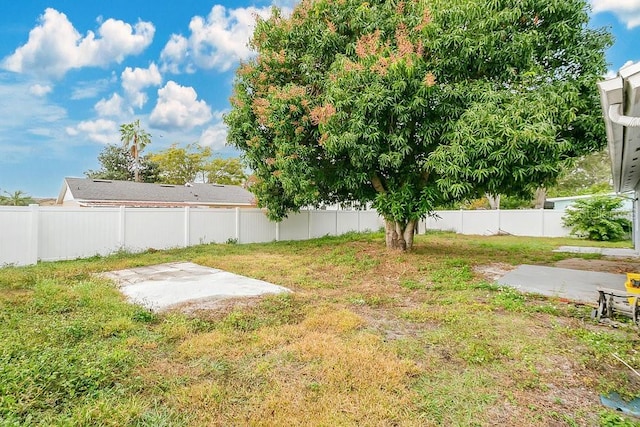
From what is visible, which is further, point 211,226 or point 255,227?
point 255,227

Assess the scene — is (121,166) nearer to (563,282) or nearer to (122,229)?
(122,229)

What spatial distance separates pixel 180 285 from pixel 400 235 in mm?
5929

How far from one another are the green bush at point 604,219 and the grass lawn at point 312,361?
12.8 meters

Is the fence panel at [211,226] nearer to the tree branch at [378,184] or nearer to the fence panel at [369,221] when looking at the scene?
the tree branch at [378,184]

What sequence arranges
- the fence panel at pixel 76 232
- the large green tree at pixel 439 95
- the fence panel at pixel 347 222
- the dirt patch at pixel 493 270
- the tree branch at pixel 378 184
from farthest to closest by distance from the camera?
the fence panel at pixel 347 222 < the tree branch at pixel 378 184 < the fence panel at pixel 76 232 < the dirt patch at pixel 493 270 < the large green tree at pixel 439 95

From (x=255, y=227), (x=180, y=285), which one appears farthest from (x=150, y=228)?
(x=180, y=285)

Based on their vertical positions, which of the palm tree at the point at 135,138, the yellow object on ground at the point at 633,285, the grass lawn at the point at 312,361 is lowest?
the grass lawn at the point at 312,361

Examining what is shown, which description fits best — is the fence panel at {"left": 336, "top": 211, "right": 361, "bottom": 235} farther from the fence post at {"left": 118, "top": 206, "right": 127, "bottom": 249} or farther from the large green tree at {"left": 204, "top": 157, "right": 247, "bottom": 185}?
the large green tree at {"left": 204, "top": 157, "right": 247, "bottom": 185}

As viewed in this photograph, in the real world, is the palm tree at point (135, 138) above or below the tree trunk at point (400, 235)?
above

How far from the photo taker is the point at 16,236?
7.57 meters

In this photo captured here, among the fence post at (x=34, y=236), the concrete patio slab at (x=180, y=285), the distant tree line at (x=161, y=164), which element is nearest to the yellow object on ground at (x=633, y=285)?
the concrete patio slab at (x=180, y=285)

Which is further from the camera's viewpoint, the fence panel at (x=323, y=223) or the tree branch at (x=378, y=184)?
the fence panel at (x=323, y=223)

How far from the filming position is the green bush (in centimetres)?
1411

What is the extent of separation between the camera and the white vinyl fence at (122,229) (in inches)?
302
